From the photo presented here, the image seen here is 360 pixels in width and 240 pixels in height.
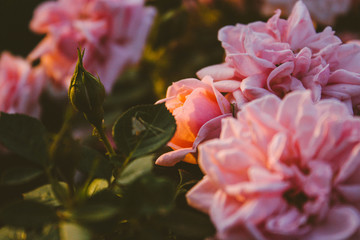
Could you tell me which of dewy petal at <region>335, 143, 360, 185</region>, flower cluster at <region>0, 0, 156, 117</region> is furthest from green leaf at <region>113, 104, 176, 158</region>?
flower cluster at <region>0, 0, 156, 117</region>

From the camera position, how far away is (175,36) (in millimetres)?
739

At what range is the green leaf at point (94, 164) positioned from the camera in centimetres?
28

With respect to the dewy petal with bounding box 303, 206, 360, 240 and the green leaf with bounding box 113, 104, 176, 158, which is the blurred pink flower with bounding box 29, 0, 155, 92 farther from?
the dewy petal with bounding box 303, 206, 360, 240

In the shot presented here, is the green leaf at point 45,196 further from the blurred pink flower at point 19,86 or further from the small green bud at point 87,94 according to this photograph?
the blurred pink flower at point 19,86

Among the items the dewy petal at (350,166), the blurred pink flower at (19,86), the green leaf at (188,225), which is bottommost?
the blurred pink flower at (19,86)

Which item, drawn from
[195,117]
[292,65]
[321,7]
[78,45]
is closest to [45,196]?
[195,117]

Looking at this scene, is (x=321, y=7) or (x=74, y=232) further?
(x=321, y=7)

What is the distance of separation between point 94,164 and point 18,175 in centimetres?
5

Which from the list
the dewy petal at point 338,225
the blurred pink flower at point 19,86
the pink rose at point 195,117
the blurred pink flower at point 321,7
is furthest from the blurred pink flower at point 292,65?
the blurred pink flower at point 19,86

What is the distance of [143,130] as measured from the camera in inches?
12.0

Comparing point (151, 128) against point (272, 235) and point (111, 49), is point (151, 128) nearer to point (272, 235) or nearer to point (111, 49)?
point (272, 235)

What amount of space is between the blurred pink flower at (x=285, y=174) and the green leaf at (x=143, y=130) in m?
0.05

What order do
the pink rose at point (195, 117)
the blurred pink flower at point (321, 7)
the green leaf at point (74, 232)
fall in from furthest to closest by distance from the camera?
1. the blurred pink flower at point (321, 7)
2. the pink rose at point (195, 117)
3. the green leaf at point (74, 232)

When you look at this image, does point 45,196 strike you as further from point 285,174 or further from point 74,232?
point 285,174
